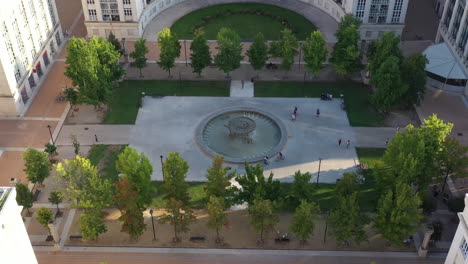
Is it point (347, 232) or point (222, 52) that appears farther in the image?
point (222, 52)

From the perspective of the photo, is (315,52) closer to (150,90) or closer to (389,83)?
(389,83)

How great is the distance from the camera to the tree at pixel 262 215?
201 ft

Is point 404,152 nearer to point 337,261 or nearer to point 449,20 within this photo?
point 337,261

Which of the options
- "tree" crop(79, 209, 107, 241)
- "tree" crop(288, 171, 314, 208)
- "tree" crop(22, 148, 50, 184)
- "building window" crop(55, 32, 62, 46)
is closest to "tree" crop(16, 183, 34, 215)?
"tree" crop(22, 148, 50, 184)

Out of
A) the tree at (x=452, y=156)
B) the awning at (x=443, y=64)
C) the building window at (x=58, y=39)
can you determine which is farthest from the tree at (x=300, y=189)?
the building window at (x=58, y=39)

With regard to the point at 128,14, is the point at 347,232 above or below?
below

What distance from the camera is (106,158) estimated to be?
8025 cm

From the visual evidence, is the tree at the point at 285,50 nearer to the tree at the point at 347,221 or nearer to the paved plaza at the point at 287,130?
Answer: the paved plaza at the point at 287,130

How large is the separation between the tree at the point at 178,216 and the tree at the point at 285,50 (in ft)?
136

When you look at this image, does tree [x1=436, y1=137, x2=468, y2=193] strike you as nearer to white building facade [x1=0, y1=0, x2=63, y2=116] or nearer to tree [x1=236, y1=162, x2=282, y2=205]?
tree [x1=236, y1=162, x2=282, y2=205]

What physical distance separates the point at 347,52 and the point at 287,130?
1936cm

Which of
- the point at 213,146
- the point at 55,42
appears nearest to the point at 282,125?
the point at 213,146

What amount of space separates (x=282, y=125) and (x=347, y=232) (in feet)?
95.4

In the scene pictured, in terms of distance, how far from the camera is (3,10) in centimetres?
8500
